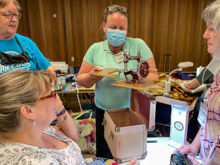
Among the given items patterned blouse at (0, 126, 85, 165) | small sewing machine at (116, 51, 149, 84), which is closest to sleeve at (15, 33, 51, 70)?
small sewing machine at (116, 51, 149, 84)

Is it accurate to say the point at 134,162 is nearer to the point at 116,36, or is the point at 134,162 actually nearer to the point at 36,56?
the point at 116,36

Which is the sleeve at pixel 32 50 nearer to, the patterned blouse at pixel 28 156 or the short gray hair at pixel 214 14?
the patterned blouse at pixel 28 156

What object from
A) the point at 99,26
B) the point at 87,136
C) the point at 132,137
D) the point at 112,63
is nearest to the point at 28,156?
the point at 132,137

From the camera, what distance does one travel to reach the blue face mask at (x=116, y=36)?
147 centimetres

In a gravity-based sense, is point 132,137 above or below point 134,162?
above

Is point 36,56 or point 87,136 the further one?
point 87,136

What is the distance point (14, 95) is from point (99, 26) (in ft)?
17.5

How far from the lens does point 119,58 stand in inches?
60.8

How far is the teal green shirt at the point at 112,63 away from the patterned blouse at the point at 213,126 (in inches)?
25.5

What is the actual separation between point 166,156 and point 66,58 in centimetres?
529

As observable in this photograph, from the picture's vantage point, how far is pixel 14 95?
32.0 inches

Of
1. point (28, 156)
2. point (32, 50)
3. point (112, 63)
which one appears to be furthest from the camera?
point (32, 50)

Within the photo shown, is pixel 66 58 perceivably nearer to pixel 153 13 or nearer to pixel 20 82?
pixel 153 13

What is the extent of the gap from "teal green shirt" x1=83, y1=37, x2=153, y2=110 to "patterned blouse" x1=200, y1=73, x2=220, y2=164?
65cm
